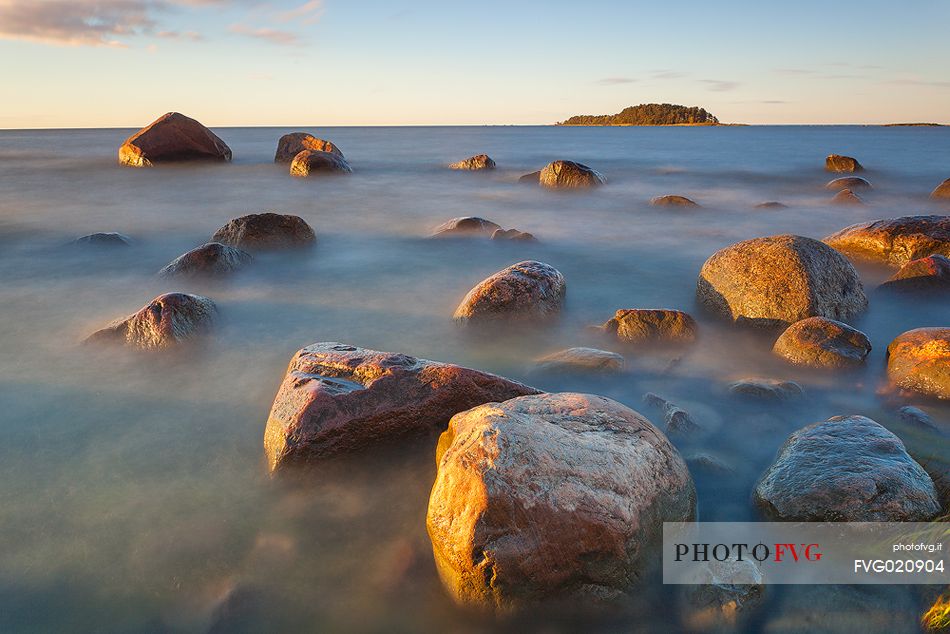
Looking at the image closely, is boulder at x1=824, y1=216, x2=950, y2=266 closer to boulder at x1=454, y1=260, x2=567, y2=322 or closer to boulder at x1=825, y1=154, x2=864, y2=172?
boulder at x1=454, y1=260, x2=567, y2=322

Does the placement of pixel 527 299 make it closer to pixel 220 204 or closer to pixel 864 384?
pixel 864 384

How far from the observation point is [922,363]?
4.68 metres

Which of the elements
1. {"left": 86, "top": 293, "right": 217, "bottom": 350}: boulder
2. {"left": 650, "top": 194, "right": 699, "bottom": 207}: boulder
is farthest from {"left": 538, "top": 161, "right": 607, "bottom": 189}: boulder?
{"left": 86, "top": 293, "right": 217, "bottom": 350}: boulder

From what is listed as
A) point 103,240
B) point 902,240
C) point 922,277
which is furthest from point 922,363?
point 103,240

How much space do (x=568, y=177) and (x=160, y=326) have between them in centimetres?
1384

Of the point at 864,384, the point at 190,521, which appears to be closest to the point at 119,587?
the point at 190,521

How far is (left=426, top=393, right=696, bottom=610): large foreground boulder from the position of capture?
270 cm

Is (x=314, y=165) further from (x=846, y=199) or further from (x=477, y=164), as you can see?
(x=846, y=199)

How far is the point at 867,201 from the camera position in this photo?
1588cm

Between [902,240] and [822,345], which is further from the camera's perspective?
[902,240]

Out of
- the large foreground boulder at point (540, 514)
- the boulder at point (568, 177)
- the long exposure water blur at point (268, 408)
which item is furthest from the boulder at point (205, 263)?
the boulder at point (568, 177)

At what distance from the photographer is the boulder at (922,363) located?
452 cm

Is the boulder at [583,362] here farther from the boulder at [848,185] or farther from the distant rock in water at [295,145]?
the distant rock in water at [295,145]

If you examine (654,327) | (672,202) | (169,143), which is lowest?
(654,327)
